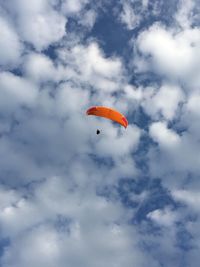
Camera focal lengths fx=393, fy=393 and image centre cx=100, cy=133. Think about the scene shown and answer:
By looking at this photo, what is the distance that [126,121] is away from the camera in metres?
75.9

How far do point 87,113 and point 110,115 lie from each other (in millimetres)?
4368

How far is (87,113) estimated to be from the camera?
74188mm

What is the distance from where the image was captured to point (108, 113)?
73.8 m

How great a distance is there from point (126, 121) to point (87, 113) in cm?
782

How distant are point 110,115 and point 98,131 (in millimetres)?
5393

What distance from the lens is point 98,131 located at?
7769cm

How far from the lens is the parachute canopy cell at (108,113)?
2894 inches

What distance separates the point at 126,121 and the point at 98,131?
6012mm

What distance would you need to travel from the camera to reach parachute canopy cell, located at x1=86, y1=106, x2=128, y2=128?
73.5m

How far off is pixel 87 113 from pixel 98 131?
5.29 metres
